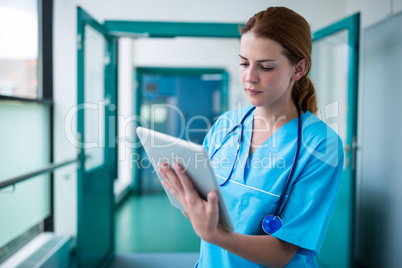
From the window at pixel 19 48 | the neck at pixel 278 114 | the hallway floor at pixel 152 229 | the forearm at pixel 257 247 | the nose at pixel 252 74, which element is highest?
the window at pixel 19 48

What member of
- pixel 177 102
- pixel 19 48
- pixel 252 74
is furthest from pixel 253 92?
pixel 177 102

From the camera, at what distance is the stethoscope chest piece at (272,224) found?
2.10ft

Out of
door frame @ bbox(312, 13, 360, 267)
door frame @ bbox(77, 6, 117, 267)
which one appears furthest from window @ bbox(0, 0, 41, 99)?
door frame @ bbox(312, 13, 360, 267)

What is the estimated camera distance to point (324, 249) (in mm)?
1990

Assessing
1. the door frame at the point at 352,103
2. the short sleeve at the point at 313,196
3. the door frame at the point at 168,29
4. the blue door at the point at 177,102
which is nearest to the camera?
the short sleeve at the point at 313,196

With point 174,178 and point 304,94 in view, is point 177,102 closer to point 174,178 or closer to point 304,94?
point 304,94

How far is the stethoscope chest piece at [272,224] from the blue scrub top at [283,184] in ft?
0.04

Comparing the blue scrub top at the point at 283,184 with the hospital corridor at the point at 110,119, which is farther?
the hospital corridor at the point at 110,119

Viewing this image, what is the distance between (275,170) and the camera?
0.69m

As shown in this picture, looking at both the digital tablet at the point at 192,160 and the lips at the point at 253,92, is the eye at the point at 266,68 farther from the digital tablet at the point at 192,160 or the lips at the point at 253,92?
the digital tablet at the point at 192,160

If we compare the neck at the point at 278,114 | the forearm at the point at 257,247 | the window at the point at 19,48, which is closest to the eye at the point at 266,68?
the neck at the point at 278,114

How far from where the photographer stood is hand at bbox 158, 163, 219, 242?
52cm

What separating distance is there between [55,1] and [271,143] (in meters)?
1.93

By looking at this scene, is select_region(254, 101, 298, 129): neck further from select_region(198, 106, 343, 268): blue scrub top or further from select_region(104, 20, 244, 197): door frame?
select_region(104, 20, 244, 197): door frame
